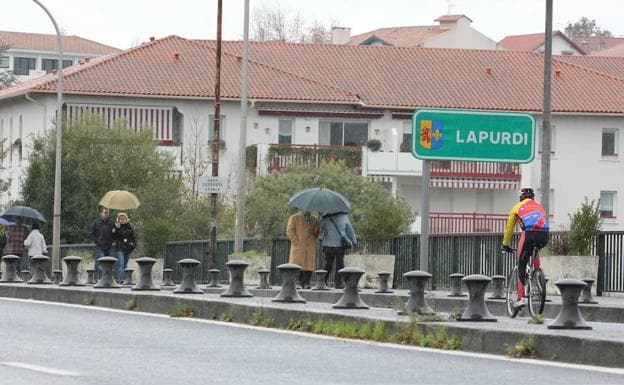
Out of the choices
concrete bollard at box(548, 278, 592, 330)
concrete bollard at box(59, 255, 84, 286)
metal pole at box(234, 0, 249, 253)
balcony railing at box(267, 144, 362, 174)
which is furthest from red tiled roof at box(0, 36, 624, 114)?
concrete bollard at box(548, 278, 592, 330)

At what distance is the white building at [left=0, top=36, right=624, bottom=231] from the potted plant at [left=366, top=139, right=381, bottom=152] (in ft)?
0.94

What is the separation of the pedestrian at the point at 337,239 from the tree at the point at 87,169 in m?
31.6

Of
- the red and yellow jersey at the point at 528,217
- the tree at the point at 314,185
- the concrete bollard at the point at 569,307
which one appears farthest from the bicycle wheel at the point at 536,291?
the tree at the point at 314,185

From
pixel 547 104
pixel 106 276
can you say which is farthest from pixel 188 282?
pixel 547 104

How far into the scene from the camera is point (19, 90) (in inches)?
2958

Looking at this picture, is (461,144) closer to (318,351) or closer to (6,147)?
(318,351)

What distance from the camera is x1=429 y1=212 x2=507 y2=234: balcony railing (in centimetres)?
7675

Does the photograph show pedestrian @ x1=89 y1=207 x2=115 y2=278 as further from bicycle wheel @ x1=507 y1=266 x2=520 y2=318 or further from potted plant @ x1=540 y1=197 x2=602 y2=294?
bicycle wheel @ x1=507 y1=266 x2=520 y2=318

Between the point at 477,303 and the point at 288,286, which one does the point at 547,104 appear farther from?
the point at 477,303

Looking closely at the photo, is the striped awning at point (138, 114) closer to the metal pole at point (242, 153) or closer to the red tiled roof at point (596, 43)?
the metal pole at point (242, 153)

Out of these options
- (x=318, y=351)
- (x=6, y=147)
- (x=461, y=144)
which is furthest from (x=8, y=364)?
(x=6, y=147)

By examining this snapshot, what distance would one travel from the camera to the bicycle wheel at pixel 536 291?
19.7 metres

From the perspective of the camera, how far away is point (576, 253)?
29.0 metres

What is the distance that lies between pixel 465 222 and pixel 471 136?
2325 inches
